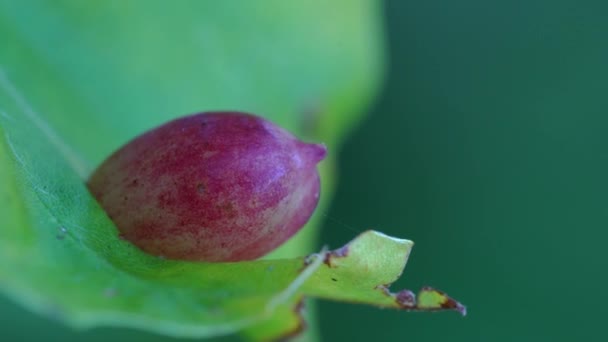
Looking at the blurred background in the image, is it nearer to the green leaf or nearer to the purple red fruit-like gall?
the green leaf

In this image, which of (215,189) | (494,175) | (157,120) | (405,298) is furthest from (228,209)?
(494,175)

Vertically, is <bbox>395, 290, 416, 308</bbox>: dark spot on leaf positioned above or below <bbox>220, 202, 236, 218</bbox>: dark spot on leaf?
below

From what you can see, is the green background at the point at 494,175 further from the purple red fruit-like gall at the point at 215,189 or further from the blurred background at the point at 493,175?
the purple red fruit-like gall at the point at 215,189

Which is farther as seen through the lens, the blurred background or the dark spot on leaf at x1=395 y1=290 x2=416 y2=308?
the blurred background

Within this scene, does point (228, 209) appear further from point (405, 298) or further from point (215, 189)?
point (405, 298)

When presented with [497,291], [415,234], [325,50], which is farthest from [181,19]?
[497,291]

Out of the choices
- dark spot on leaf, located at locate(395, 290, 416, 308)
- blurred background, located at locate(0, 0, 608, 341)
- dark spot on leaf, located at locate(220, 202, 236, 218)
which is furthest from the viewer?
blurred background, located at locate(0, 0, 608, 341)

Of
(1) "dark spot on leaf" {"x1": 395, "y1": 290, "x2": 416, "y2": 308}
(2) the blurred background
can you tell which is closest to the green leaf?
(1) "dark spot on leaf" {"x1": 395, "y1": 290, "x2": 416, "y2": 308}
